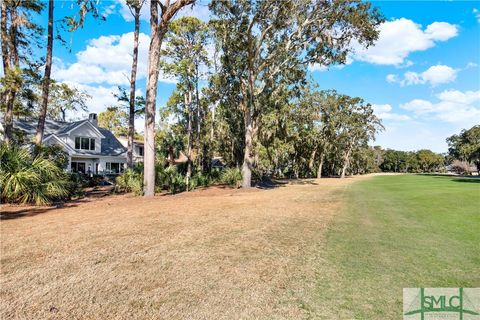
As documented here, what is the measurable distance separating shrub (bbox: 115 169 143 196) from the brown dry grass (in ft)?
22.4

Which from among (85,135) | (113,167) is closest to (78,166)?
(85,135)

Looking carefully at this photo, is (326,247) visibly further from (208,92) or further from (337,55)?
(208,92)

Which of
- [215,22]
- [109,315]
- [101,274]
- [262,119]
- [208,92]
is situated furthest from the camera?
[262,119]

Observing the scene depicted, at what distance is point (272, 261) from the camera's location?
5055 mm

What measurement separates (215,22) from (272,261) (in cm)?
2101

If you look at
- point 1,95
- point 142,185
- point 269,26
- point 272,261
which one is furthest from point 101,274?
point 269,26

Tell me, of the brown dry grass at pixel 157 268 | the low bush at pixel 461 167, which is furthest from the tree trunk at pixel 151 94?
the low bush at pixel 461 167

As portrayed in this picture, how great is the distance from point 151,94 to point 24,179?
6.45 meters

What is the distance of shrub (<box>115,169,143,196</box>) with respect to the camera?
15.0 m

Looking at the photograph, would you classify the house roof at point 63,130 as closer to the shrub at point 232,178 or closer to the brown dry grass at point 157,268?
the shrub at point 232,178

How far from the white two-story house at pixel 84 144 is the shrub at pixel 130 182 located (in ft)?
52.1

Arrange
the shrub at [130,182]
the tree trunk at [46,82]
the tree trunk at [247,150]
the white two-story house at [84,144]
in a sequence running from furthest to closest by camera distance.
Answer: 1. the white two-story house at [84,144]
2. the tree trunk at [247,150]
3. the shrub at [130,182]
4. the tree trunk at [46,82]

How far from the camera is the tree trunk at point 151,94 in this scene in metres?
14.4

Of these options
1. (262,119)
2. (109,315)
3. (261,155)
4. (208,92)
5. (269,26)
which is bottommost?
(109,315)
